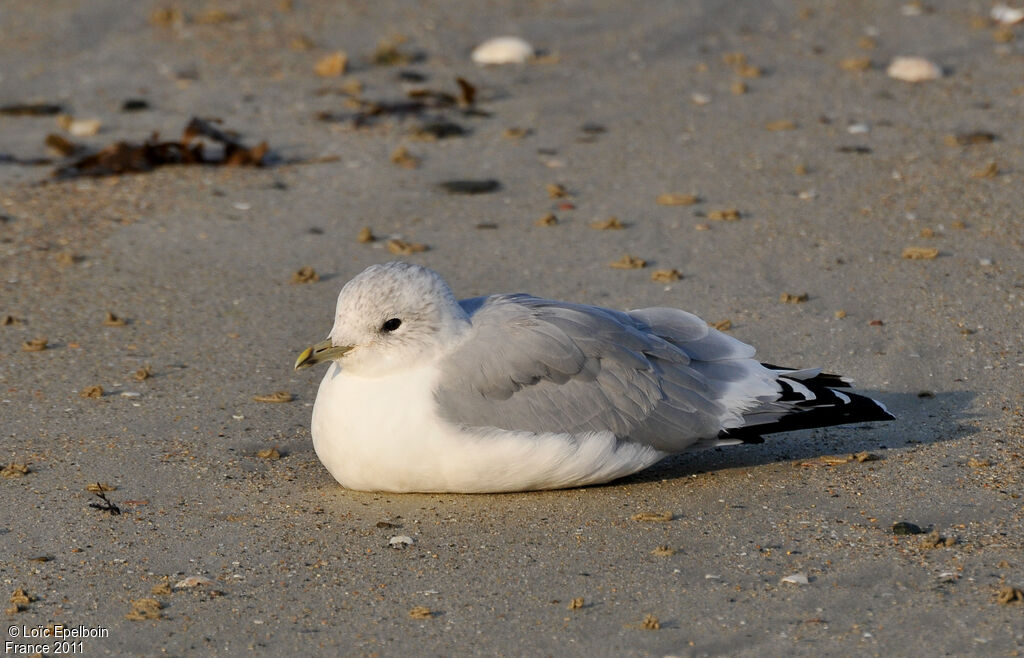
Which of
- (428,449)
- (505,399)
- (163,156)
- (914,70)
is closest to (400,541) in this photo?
(428,449)

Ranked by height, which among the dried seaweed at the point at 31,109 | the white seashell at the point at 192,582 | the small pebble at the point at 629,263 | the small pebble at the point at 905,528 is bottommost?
the white seashell at the point at 192,582

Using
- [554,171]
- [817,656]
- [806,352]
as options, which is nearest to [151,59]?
[554,171]

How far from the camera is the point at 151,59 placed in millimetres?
10094

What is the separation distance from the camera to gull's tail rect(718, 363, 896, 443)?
4.77m

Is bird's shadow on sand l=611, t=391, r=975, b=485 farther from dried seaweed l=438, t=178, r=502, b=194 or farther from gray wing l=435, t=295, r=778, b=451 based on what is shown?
dried seaweed l=438, t=178, r=502, b=194

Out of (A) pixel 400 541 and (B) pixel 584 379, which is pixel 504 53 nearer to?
(B) pixel 584 379

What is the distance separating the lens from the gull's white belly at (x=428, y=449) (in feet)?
14.7

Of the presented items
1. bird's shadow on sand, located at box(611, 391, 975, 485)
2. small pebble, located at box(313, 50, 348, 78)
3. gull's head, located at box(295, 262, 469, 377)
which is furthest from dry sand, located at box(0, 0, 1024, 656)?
gull's head, located at box(295, 262, 469, 377)

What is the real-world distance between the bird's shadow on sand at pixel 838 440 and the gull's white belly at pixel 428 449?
0.28m

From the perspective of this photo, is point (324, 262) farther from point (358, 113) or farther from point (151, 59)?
point (151, 59)

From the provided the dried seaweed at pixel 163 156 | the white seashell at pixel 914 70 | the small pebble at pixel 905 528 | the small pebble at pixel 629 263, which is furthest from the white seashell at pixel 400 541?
the white seashell at pixel 914 70

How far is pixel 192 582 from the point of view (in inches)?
159

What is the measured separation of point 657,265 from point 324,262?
162cm

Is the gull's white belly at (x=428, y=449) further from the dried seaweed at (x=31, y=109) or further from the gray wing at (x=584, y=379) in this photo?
the dried seaweed at (x=31, y=109)
